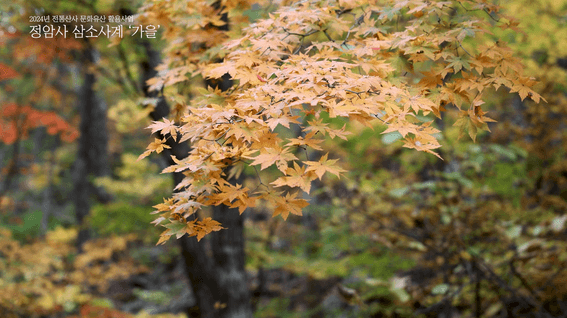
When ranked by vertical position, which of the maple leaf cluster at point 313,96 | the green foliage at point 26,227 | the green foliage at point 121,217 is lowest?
the green foliage at point 26,227

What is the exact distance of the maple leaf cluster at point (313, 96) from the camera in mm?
1602

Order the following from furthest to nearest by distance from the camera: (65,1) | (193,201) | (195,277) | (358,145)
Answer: (358,145)
(65,1)
(195,277)
(193,201)

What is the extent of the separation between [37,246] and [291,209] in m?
7.71

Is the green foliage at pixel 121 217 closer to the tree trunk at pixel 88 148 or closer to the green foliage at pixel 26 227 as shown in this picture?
the tree trunk at pixel 88 148

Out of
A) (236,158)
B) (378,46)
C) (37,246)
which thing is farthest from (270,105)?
(37,246)

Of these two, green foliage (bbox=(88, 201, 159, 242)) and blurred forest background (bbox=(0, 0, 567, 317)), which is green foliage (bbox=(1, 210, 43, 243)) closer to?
Answer: blurred forest background (bbox=(0, 0, 567, 317))

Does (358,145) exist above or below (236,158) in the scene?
below

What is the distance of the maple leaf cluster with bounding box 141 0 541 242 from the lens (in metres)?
1.60

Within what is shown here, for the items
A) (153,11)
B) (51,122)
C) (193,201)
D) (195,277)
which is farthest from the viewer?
(51,122)

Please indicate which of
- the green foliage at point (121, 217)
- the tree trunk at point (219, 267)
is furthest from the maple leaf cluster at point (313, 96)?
the green foliage at point (121, 217)

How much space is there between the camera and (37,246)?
717 centimetres

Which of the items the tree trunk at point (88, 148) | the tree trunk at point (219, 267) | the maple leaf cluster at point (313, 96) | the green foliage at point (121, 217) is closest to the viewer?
the maple leaf cluster at point (313, 96)

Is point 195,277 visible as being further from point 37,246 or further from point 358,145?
point 37,246

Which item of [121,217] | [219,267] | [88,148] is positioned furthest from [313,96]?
[88,148]
